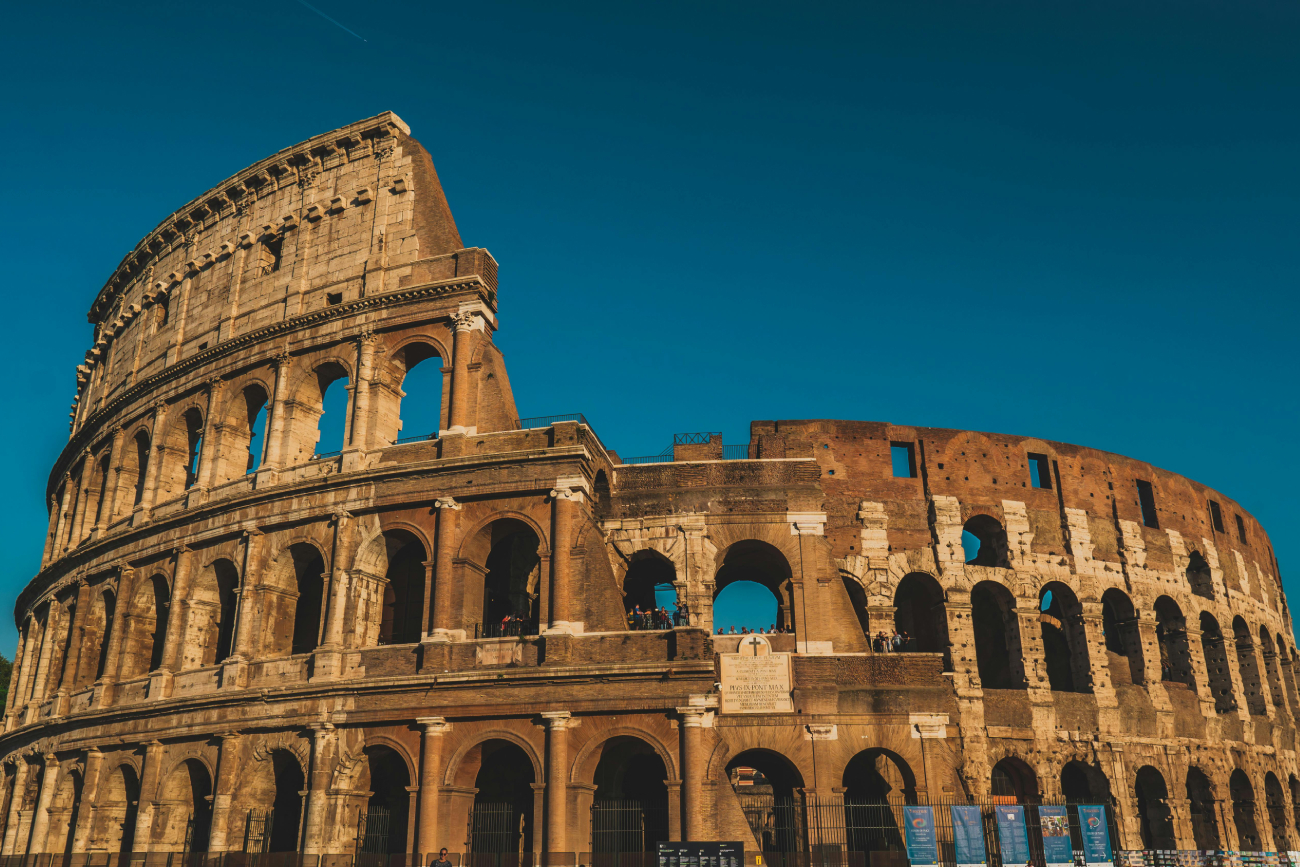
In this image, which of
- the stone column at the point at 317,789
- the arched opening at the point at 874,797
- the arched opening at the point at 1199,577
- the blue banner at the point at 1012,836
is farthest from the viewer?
the arched opening at the point at 1199,577

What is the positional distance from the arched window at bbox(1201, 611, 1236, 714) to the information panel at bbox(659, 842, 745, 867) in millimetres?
19745

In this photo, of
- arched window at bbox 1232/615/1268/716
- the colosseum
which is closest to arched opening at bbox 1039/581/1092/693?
the colosseum

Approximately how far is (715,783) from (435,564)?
7.42m

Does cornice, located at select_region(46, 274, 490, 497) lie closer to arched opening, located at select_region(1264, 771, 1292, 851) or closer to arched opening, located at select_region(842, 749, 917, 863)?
arched opening, located at select_region(842, 749, 917, 863)

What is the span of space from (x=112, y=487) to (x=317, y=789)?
44.4 ft

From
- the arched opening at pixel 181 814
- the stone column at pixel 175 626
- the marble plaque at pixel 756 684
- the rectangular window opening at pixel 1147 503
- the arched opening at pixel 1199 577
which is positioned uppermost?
the rectangular window opening at pixel 1147 503

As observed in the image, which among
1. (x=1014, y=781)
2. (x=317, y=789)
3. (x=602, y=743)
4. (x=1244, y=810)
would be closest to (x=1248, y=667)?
(x=1244, y=810)

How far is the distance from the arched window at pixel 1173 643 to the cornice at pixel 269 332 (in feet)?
69.7

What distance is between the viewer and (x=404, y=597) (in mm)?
24734

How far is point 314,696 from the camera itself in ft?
71.1

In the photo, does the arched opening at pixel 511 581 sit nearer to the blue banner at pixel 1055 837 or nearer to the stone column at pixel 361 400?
the stone column at pixel 361 400

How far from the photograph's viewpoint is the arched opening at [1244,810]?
28.2m

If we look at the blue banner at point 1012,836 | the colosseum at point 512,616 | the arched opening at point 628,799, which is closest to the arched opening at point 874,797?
the colosseum at point 512,616

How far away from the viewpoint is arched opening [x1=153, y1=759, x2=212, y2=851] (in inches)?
905
